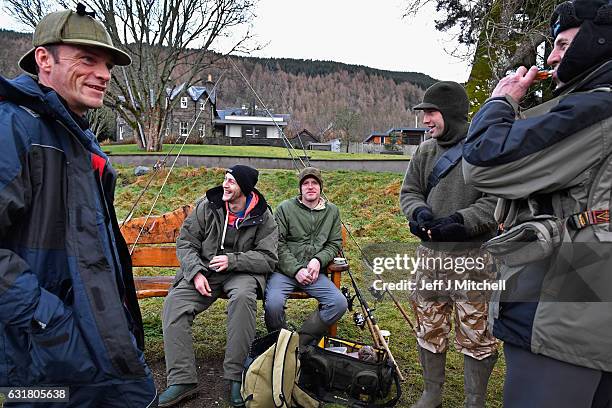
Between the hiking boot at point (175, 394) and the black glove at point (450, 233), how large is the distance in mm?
1949

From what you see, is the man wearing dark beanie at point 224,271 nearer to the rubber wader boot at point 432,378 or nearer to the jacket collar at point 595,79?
the rubber wader boot at point 432,378

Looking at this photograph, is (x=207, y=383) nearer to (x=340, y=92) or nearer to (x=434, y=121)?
(x=434, y=121)

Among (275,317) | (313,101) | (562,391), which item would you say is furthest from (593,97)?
(313,101)

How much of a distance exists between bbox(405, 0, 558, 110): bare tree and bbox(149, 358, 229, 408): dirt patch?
6500mm

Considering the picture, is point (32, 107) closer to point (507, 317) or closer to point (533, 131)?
point (533, 131)

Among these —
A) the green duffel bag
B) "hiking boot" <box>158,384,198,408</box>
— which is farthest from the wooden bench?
"hiking boot" <box>158,384,198,408</box>

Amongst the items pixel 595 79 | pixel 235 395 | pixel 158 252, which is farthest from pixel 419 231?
pixel 158 252

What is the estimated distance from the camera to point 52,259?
1.65 m

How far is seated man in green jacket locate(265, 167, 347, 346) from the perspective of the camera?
3.68m

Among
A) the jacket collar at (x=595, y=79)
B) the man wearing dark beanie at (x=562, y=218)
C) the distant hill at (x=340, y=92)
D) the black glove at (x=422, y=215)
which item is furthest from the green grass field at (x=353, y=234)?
the distant hill at (x=340, y=92)

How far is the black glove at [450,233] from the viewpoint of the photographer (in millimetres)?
2754

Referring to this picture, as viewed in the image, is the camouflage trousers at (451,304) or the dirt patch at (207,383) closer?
the camouflage trousers at (451,304)

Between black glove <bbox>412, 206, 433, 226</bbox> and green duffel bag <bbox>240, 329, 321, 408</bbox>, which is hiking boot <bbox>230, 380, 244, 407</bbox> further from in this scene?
black glove <bbox>412, 206, 433, 226</bbox>

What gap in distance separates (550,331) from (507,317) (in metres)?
0.19
